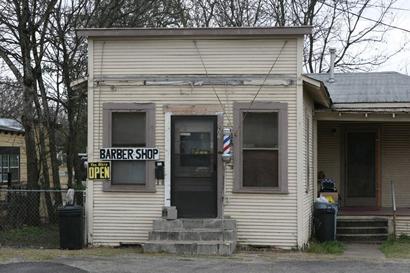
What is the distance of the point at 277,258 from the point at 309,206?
2.98 meters

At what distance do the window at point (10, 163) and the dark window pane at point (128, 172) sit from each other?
16.1 m

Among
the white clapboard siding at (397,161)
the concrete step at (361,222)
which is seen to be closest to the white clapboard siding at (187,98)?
the concrete step at (361,222)

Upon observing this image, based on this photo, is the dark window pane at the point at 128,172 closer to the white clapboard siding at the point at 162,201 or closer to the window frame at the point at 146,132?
the window frame at the point at 146,132

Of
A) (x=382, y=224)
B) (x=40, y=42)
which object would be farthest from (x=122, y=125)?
(x=382, y=224)

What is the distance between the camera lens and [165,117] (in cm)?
1321

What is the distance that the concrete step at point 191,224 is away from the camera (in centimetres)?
1285

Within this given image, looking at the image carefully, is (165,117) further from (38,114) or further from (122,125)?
(38,114)

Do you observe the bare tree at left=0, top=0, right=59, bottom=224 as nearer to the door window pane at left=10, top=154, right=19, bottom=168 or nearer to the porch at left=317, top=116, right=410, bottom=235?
the porch at left=317, top=116, right=410, bottom=235

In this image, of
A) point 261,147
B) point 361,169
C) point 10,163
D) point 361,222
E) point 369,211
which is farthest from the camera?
point 10,163

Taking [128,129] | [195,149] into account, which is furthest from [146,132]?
[195,149]

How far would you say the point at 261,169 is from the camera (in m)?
13.2

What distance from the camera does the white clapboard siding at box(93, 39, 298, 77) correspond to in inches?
518

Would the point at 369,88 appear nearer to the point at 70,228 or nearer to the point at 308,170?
the point at 308,170

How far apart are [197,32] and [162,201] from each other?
3.46 meters
